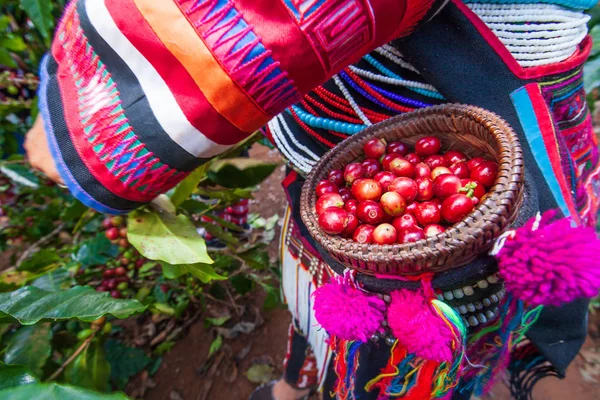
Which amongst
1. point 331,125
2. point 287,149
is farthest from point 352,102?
point 287,149

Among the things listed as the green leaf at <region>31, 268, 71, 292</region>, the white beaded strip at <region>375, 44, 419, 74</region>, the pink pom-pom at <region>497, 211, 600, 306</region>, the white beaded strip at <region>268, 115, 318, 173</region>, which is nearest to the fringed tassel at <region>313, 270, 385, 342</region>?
the pink pom-pom at <region>497, 211, 600, 306</region>

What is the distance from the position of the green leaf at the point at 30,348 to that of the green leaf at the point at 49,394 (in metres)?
0.66

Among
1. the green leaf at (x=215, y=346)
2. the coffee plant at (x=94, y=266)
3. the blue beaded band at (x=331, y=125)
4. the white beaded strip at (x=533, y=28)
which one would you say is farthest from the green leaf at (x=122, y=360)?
the white beaded strip at (x=533, y=28)

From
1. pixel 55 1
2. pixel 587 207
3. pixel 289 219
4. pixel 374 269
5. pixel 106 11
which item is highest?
pixel 55 1

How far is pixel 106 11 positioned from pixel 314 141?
0.48 metres

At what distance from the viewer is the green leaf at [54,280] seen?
110cm

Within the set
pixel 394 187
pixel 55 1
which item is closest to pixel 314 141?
pixel 394 187

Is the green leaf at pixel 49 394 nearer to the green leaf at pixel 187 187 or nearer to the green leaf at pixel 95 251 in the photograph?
the green leaf at pixel 187 187

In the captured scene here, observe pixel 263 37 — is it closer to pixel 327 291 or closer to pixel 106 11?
pixel 106 11

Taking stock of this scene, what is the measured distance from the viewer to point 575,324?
30.8 inches

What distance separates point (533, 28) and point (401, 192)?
34 centimetres

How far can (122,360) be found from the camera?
1.46 metres

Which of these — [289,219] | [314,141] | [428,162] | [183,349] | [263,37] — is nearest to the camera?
[263,37]

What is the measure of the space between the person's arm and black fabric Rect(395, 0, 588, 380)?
59 millimetres
